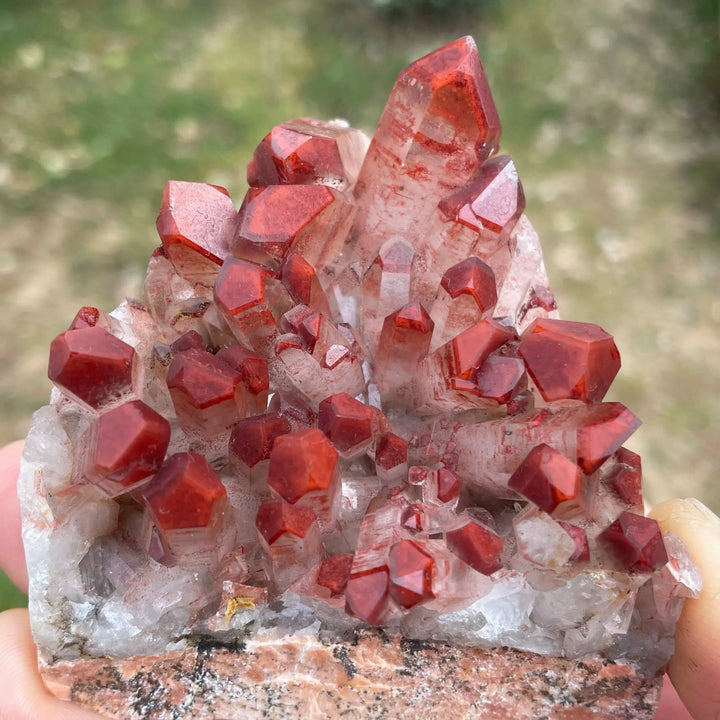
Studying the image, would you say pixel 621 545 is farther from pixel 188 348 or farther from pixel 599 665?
pixel 188 348

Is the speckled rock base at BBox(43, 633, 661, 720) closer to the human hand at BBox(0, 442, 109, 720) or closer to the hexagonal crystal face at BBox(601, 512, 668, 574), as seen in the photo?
the human hand at BBox(0, 442, 109, 720)

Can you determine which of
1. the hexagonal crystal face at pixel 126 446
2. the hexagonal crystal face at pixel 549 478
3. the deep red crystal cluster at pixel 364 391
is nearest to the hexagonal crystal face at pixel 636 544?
the deep red crystal cluster at pixel 364 391

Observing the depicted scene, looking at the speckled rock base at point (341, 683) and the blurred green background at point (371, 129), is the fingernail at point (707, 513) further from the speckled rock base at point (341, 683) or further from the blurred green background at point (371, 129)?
the blurred green background at point (371, 129)

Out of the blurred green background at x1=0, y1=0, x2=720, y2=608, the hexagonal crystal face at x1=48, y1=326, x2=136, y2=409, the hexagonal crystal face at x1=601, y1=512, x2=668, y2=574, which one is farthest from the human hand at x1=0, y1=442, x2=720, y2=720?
the blurred green background at x1=0, y1=0, x2=720, y2=608

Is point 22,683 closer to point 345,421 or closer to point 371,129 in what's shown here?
point 345,421

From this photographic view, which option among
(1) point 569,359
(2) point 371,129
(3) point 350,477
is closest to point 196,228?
(3) point 350,477
